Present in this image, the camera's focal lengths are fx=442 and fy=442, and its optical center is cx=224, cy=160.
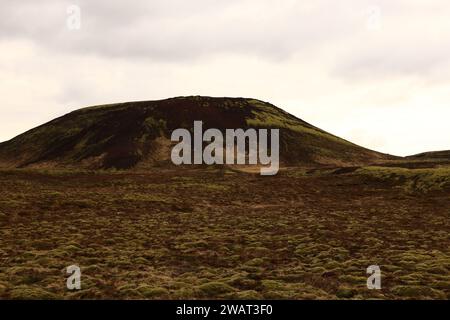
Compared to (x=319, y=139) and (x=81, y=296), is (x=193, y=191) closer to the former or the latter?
(x=81, y=296)

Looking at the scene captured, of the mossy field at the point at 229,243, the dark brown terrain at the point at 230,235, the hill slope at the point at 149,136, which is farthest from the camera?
the hill slope at the point at 149,136

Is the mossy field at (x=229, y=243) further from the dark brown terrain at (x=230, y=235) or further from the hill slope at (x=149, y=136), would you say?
the hill slope at (x=149, y=136)

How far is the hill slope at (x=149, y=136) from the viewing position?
469 ft

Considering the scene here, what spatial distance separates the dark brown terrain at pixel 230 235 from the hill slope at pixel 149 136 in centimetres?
5214

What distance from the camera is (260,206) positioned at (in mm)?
54188

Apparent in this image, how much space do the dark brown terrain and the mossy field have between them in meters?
0.10

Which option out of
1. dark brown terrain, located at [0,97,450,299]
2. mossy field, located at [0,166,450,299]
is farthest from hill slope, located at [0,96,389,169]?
mossy field, located at [0,166,450,299]


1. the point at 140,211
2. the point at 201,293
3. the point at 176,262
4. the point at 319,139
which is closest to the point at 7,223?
the point at 140,211

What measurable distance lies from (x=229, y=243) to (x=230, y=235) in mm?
3143

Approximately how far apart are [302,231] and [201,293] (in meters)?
18.6

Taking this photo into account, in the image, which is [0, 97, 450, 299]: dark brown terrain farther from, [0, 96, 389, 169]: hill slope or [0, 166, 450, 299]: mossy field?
[0, 96, 389, 169]: hill slope

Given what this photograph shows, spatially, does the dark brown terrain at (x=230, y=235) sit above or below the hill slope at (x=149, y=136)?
below

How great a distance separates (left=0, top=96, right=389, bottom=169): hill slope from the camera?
14288cm

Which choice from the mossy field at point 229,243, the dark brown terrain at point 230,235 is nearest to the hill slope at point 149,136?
the dark brown terrain at point 230,235
